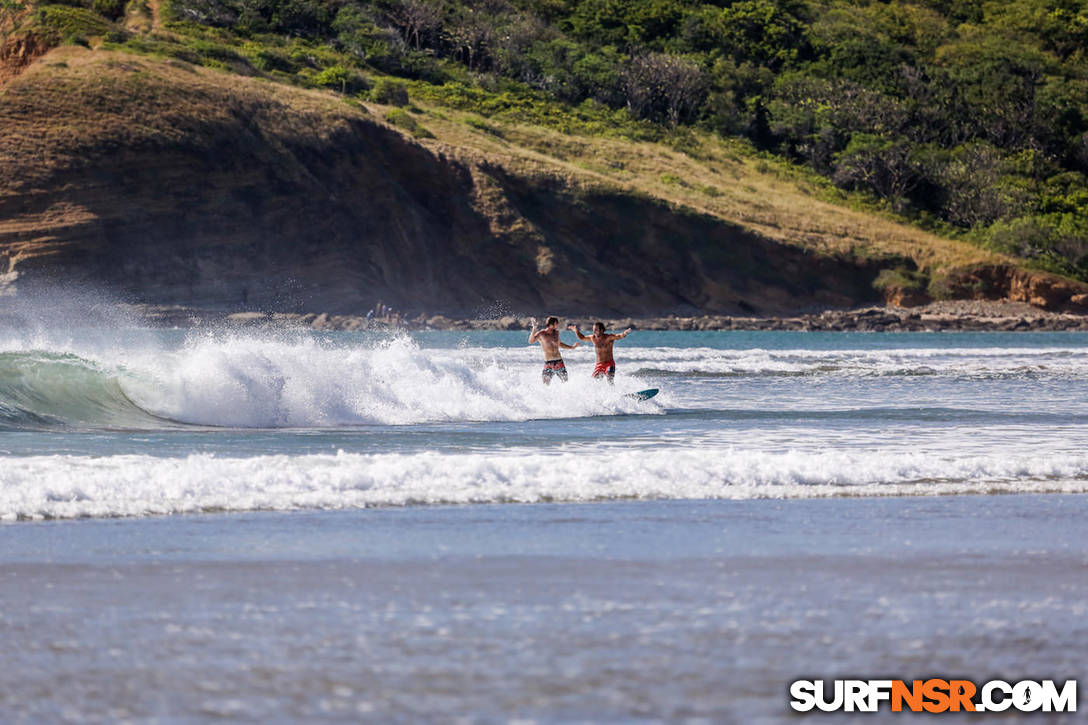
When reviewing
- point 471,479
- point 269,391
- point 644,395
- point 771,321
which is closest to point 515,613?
point 471,479

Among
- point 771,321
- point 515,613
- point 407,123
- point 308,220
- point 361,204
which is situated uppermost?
point 407,123

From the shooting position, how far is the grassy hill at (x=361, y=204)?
2030 inches

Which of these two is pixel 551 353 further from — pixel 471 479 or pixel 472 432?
pixel 471 479

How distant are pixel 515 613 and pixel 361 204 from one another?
5331cm

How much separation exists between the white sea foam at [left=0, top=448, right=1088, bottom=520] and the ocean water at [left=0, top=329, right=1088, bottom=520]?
3 centimetres

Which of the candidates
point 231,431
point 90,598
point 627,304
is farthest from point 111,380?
point 627,304

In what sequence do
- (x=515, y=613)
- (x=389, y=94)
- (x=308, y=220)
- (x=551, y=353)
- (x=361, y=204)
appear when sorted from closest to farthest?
(x=515, y=613) < (x=551, y=353) < (x=308, y=220) < (x=361, y=204) < (x=389, y=94)

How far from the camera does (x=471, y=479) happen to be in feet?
35.2

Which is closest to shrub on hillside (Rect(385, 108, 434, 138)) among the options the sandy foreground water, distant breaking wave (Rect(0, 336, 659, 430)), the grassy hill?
the grassy hill

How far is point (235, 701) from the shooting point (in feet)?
16.0

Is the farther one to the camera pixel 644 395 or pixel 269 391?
pixel 644 395

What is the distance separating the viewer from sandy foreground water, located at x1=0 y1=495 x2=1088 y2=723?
16.2 feet

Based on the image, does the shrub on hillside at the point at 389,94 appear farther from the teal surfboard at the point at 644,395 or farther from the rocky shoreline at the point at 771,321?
the teal surfboard at the point at 644,395

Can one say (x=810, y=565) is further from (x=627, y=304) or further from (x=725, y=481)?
(x=627, y=304)
